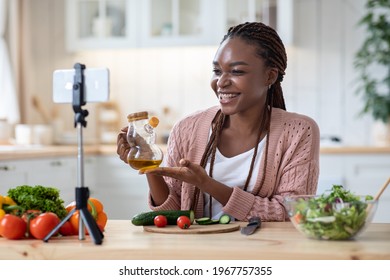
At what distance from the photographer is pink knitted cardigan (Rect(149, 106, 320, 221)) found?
2.19 m

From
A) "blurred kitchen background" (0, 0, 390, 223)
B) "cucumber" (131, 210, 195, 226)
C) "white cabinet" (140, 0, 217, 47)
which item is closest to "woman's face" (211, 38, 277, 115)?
"cucumber" (131, 210, 195, 226)

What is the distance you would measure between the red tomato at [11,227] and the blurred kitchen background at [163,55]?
2.87m

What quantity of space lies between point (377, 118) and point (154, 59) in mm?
1723

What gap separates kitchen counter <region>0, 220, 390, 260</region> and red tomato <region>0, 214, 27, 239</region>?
0.02m

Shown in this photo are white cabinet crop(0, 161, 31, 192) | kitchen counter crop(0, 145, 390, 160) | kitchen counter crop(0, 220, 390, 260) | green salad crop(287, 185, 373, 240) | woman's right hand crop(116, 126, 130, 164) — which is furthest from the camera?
kitchen counter crop(0, 145, 390, 160)

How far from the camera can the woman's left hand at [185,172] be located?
192cm

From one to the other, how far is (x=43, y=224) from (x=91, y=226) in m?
0.13

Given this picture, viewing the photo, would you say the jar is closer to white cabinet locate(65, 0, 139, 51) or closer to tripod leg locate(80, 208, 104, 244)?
tripod leg locate(80, 208, 104, 244)

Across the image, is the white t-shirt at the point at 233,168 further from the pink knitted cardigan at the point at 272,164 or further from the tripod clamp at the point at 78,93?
the tripod clamp at the point at 78,93

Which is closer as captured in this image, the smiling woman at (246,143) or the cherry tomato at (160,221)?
the cherry tomato at (160,221)

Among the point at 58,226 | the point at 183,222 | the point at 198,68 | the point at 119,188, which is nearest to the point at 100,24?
the point at 198,68

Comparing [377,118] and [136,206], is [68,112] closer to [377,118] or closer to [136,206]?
[136,206]

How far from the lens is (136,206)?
4637 mm

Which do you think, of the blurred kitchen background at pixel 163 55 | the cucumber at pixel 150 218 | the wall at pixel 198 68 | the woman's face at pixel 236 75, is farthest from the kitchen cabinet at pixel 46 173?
the cucumber at pixel 150 218
